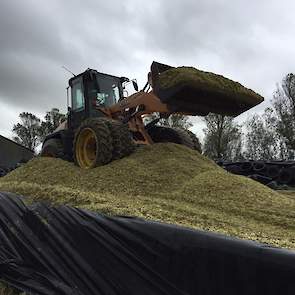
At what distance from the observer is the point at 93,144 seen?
9203 mm

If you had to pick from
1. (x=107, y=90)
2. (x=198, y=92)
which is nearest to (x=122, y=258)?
A: (x=198, y=92)

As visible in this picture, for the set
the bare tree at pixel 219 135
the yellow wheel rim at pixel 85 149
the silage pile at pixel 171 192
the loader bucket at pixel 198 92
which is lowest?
the silage pile at pixel 171 192

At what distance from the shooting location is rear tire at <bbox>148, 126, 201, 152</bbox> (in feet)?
31.9

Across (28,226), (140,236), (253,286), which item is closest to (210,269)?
(253,286)

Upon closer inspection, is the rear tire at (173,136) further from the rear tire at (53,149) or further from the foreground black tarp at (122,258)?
the foreground black tarp at (122,258)

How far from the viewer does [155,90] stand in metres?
8.18

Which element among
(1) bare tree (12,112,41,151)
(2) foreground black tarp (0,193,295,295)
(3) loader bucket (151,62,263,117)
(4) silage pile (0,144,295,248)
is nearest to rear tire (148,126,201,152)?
(4) silage pile (0,144,295,248)

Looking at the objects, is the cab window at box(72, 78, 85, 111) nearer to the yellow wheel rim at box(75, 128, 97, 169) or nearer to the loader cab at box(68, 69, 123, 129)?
the loader cab at box(68, 69, 123, 129)

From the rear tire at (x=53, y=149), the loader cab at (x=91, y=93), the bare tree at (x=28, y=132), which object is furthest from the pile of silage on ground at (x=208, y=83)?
the bare tree at (x=28, y=132)

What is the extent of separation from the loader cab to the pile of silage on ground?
260 cm

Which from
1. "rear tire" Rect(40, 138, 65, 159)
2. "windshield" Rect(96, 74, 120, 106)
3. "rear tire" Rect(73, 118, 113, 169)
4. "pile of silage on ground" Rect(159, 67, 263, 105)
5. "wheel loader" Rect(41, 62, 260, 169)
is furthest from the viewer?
"rear tire" Rect(40, 138, 65, 159)

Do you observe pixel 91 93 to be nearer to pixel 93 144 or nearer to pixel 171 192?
pixel 93 144

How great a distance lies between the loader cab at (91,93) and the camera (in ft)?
33.7

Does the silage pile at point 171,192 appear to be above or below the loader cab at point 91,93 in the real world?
below
